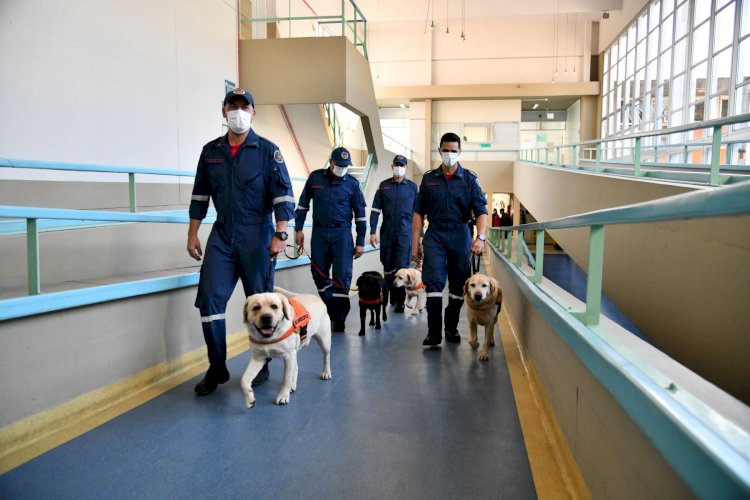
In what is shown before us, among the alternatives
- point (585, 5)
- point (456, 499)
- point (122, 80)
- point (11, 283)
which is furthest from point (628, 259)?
→ point (585, 5)

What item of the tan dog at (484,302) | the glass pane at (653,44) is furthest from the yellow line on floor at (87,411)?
the glass pane at (653,44)

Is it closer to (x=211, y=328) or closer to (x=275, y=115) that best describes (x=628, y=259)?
(x=211, y=328)

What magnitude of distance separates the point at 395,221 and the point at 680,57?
10964mm

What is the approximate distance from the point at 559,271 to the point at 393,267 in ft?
24.7

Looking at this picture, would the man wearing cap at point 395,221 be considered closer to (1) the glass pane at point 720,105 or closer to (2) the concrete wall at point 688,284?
(2) the concrete wall at point 688,284

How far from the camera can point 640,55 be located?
56.7 feet

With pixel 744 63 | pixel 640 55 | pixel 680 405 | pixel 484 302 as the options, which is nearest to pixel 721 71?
pixel 744 63

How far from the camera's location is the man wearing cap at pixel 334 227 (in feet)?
18.6

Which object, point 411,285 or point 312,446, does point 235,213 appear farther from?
point 411,285

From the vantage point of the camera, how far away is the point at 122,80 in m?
6.40

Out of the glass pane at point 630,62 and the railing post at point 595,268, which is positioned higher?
the glass pane at point 630,62

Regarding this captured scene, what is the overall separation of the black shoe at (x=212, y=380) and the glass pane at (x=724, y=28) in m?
12.0

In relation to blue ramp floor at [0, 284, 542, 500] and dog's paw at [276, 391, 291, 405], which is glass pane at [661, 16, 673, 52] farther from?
dog's paw at [276, 391, 291, 405]

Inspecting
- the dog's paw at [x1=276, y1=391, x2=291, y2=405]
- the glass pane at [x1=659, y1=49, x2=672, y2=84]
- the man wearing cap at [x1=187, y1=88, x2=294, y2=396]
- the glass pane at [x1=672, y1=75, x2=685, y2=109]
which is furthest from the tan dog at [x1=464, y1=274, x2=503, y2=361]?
the glass pane at [x1=659, y1=49, x2=672, y2=84]
